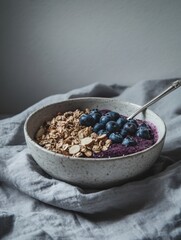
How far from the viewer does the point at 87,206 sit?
0.69 metres

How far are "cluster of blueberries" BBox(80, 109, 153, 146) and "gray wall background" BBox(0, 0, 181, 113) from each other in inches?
11.5

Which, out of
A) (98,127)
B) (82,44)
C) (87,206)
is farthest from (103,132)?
(82,44)

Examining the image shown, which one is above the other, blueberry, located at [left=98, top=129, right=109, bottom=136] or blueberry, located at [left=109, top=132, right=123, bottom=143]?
blueberry, located at [left=109, top=132, right=123, bottom=143]

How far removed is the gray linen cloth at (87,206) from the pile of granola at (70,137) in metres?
0.06

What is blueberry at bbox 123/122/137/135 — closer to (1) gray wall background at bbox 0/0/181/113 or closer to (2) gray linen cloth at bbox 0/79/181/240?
(2) gray linen cloth at bbox 0/79/181/240

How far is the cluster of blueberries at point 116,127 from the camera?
0.76 meters

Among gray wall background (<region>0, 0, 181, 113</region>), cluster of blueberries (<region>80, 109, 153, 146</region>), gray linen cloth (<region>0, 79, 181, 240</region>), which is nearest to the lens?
gray linen cloth (<region>0, 79, 181, 240</region>)

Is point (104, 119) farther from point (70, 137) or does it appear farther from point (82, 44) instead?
point (82, 44)

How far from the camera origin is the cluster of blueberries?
760mm

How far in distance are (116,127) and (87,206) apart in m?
0.17

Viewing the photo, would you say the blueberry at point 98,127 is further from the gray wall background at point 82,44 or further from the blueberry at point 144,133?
the gray wall background at point 82,44

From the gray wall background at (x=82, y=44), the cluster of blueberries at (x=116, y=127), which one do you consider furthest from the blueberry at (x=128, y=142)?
the gray wall background at (x=82, y=44)

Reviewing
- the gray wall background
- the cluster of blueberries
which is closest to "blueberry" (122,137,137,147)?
the cluster of blueberries

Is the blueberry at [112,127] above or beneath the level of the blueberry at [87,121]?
above
